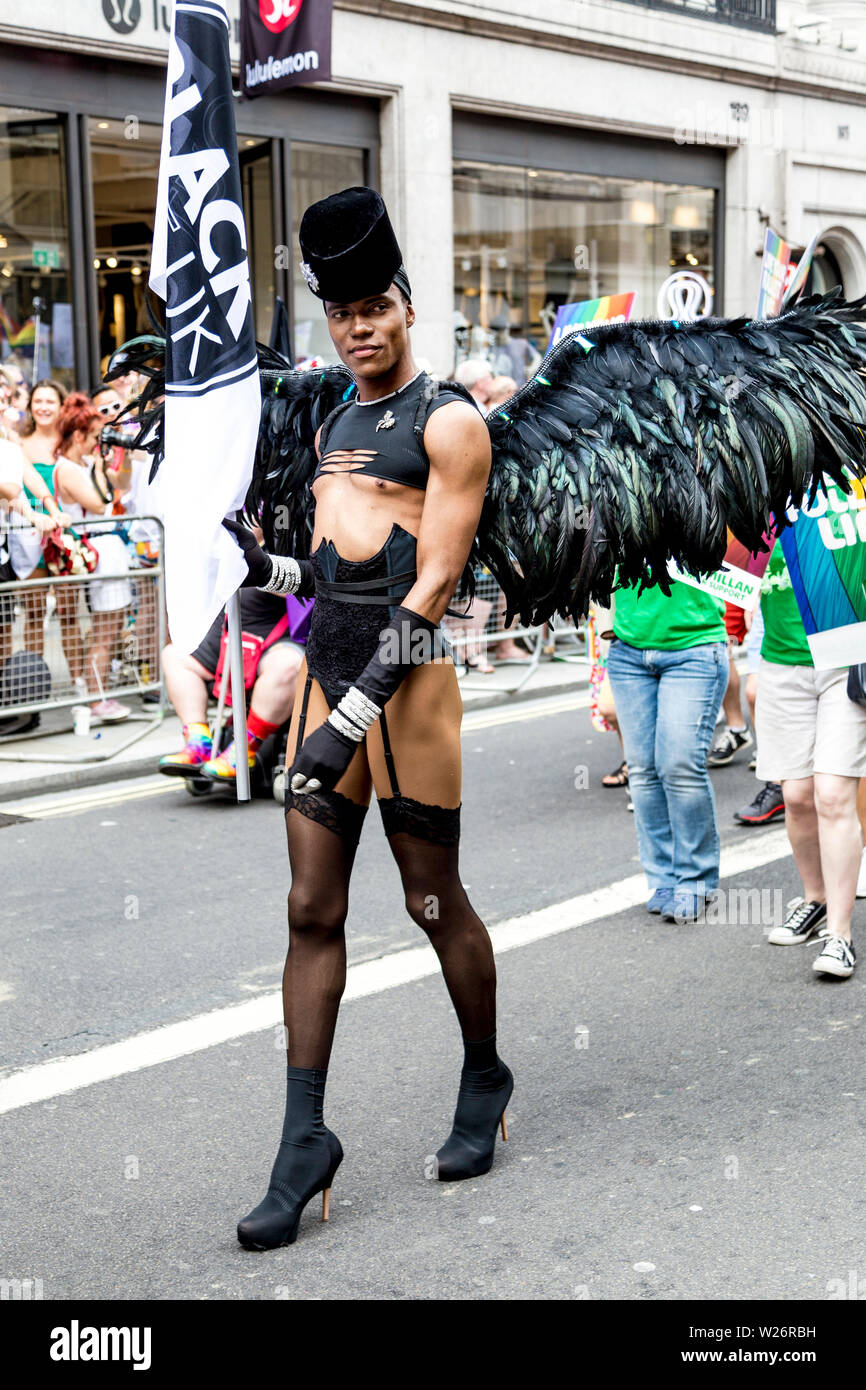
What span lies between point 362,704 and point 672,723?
8.76 ft

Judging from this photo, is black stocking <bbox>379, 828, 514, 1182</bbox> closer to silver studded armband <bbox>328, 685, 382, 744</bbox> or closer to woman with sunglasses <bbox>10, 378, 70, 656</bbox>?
silver studded armband <bbox>328, 685, 382, 744</bbox>

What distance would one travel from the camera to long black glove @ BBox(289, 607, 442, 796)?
139 inches

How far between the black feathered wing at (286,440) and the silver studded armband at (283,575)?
275 mm

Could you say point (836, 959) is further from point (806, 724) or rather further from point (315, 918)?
point (315, 918)

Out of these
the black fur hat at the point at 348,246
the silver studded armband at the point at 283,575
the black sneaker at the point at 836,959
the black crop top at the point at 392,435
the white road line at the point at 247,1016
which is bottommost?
the white road line at the point at 247,1016

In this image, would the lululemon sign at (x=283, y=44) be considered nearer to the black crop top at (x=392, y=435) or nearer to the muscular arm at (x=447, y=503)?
the black crop top at (x=392, y=435)

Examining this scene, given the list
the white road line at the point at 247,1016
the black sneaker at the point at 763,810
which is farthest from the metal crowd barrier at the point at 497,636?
the white road line at the point at 247,1016

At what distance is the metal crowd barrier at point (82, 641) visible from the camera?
29.4 ft

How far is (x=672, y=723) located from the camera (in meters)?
5.96

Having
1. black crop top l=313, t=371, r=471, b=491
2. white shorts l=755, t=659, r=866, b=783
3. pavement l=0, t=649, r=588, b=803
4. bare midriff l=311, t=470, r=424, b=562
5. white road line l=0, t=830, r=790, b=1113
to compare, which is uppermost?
black crop top l=313, t=371, r=471, b=491

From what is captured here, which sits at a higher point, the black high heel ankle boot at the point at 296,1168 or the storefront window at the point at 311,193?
the storefront window at the point at 311,193

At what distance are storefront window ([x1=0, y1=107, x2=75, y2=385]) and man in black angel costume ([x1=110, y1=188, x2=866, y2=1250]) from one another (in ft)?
34.2

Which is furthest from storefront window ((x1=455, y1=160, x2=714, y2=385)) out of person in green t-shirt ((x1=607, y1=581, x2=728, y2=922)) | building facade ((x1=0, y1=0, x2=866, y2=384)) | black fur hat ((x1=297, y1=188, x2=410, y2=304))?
black fur hat ((x1=297, y1=188, x2=410, y2=304))
